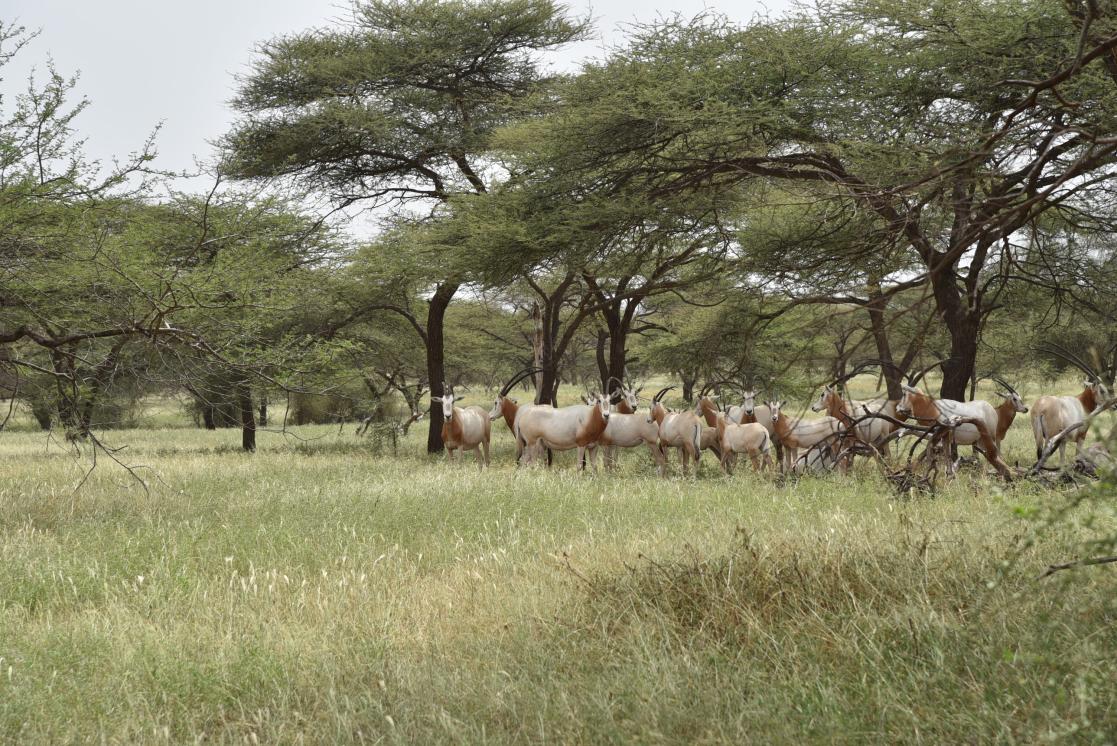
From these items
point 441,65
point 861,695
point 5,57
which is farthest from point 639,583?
point 441,65

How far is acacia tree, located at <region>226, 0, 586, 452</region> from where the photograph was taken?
1836cm

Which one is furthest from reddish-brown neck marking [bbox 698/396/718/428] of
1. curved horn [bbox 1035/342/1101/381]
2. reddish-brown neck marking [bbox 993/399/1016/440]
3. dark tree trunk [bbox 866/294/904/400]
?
curved horn [bbox 1035/342/1101/381]

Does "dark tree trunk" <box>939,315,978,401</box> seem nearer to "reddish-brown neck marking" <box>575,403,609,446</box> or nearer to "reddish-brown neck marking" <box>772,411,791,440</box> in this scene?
"reddish-brown neck marking" <box>772,411,791,440</box>

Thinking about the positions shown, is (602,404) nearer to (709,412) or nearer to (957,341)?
(709,412)

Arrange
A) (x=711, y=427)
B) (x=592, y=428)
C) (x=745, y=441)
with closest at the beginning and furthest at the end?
(x=745, y=441) → (x=592, y=428) → (x=711, y=427)

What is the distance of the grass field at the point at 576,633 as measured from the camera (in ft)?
10.6

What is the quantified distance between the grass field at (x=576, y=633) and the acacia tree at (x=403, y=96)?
40.2 feet

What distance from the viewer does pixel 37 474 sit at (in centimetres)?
1283

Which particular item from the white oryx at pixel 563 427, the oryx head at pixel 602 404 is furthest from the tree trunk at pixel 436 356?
the oryx head at pixel 602 404

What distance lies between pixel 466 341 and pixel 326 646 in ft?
88.2

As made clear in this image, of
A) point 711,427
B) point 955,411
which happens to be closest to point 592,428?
point 711,427

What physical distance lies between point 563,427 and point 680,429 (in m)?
1.92

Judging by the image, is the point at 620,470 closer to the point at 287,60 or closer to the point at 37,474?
the point at 37,474

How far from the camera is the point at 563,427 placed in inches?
543
